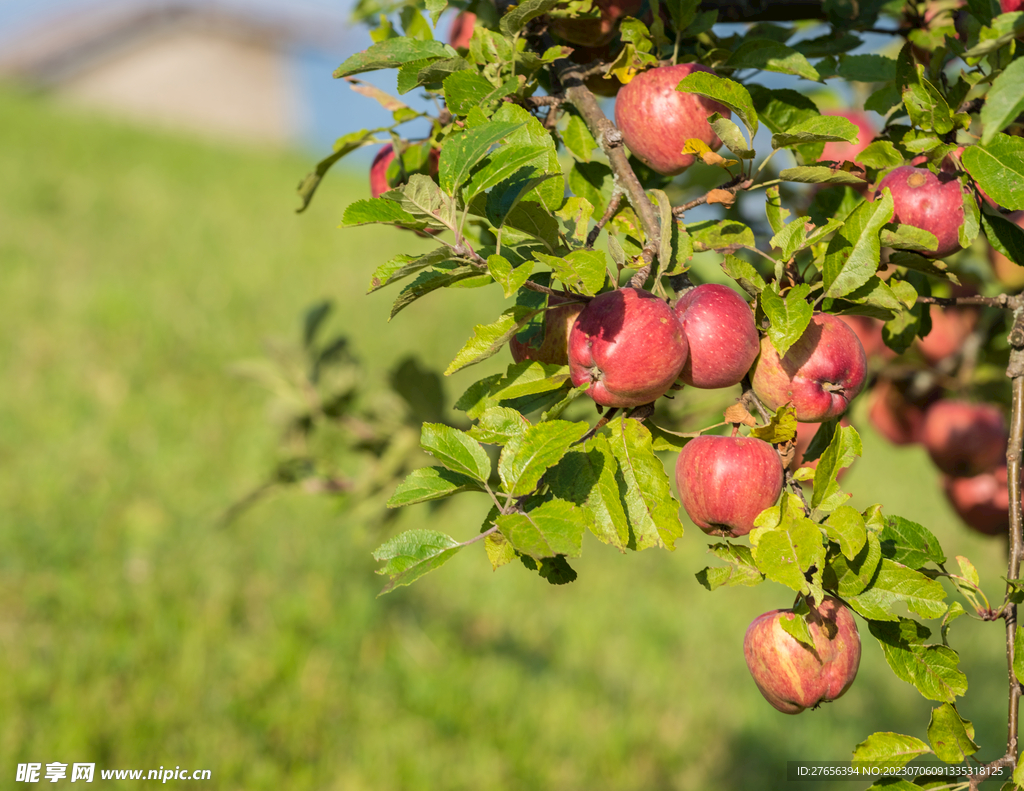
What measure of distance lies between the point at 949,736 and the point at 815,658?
119 millimetres

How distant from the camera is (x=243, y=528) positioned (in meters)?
2.81

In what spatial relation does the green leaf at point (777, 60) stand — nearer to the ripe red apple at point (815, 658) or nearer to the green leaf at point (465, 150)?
the green leaf at point (465, 150)

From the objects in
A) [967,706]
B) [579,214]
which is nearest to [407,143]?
[579,214]

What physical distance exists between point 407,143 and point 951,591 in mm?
1317

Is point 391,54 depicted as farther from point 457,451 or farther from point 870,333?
point 870,333

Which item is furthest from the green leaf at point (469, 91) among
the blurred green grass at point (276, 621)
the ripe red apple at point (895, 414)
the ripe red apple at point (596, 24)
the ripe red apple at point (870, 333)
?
the blurred green grass at point (276, 621)

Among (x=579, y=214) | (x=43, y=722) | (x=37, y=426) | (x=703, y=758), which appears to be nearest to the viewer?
(x=579, y=214)

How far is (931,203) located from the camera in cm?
72

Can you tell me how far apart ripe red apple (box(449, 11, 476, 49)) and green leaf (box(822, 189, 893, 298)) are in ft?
1.73

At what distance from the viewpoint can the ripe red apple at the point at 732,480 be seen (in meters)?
0.66

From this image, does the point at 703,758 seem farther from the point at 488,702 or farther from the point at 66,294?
the point at 66,294

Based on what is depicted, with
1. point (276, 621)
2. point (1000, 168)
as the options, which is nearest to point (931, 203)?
point (1000, 168)

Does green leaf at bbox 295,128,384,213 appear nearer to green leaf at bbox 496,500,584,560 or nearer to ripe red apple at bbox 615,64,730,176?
ripe red apple at bbox 615,64,730,176

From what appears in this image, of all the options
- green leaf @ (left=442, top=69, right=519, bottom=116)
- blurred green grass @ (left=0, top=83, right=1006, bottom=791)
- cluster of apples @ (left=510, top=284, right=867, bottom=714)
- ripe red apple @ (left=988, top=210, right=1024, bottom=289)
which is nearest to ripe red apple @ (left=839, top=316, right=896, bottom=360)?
ripe red apple @ (left=988, top=210, right=1024, bottom=289)
